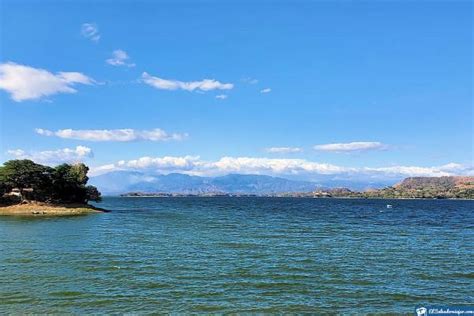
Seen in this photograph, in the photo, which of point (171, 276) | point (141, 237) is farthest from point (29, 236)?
point (171, 276)

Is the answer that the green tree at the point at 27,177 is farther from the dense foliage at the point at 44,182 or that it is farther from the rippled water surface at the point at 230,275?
the rippled water surface at the point at 230,275

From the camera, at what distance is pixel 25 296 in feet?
84.9

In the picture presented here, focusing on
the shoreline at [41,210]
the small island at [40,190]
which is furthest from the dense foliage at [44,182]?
the shoreline at [41,210]

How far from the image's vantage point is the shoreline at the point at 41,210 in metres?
107

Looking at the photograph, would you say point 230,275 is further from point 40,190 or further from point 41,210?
point 40,190

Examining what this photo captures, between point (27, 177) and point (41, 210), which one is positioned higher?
point (27, 177)

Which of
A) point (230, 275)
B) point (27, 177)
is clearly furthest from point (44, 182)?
point (230, 275)

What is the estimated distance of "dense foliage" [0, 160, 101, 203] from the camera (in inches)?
4542

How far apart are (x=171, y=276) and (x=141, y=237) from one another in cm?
2703

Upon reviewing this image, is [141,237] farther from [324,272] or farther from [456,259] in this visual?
[456,259]

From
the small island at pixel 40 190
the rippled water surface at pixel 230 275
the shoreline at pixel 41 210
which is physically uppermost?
the small island at pixel 40 190

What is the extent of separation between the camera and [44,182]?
11962 centimetres

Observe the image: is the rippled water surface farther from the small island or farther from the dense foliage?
the dense foliage

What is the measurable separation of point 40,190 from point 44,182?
2.59m
